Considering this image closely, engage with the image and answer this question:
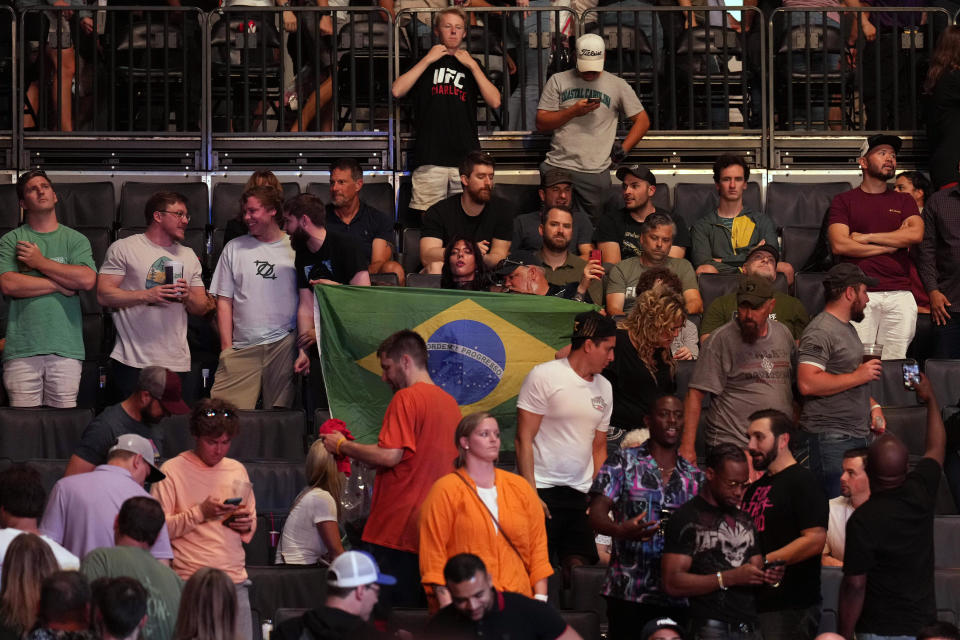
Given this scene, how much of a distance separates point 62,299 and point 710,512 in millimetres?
5053

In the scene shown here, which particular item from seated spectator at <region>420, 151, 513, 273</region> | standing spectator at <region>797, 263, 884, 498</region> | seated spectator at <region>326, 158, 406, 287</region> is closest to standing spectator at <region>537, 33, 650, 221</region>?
seated spectator at <region>420, 151, 513, 273</region>

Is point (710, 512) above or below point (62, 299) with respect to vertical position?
below

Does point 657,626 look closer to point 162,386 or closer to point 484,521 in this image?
point 484,521

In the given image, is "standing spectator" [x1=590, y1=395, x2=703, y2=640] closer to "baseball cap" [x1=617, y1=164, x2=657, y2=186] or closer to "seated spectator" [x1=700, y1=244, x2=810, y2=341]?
"seated spectator" [x1=700, y1=244, x2=810, y2=341]

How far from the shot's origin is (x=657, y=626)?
7.14 m

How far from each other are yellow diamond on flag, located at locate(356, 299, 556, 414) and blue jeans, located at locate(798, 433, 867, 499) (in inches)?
72.9

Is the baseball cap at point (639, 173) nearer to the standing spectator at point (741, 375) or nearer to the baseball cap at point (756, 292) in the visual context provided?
the standing spectator at point (741, 375)

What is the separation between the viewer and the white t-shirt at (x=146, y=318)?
10.5 meters

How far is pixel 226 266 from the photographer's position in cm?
1071

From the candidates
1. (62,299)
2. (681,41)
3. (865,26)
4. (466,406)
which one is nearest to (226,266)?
(62,299)

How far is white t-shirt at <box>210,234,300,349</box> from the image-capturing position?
10.6 m

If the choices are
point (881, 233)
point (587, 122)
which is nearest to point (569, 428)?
Result: point (881, 233)

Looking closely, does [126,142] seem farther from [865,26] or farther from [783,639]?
[783,639]

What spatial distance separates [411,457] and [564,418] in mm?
1046
